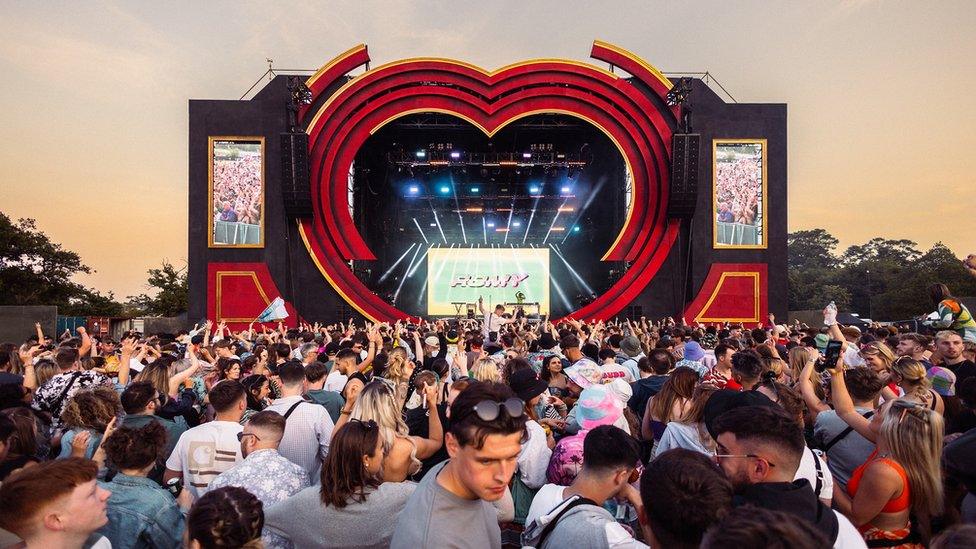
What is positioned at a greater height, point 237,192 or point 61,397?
point 237,192

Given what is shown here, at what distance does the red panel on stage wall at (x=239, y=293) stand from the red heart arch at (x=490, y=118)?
6.16 feet

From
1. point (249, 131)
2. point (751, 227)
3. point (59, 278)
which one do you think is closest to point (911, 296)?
point (751, 227)

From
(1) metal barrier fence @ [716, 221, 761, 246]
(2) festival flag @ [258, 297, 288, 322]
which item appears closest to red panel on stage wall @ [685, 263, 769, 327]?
(1) metal barrier fence @ [716, 221, 761, 246]

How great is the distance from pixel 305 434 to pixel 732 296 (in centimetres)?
1899

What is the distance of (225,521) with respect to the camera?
7.34ft

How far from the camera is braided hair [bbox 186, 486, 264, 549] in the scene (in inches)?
87.7

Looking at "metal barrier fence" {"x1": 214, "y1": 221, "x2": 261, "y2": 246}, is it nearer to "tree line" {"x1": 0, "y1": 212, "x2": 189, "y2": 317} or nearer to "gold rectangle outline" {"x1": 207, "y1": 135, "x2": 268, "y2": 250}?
"gold rectangle outline" {"x1": 207, "y1": 135, "x2": 268, "y2": 250}

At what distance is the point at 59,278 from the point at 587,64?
31.4 m

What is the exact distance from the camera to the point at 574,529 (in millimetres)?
2273

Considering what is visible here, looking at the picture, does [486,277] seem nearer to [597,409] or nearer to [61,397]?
[61,397]

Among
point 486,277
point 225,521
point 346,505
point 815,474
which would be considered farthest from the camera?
point 486,277

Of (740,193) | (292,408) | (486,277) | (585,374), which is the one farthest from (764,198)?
(292,408)

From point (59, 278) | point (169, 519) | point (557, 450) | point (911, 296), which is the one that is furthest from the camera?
point (911, 296)

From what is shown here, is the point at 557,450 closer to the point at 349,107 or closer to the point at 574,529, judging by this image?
the point at 574,529
